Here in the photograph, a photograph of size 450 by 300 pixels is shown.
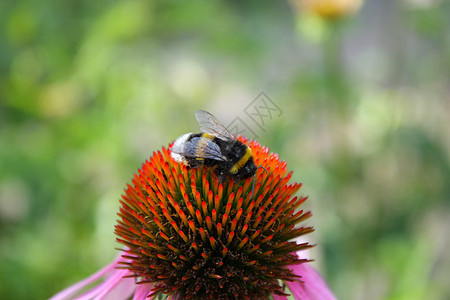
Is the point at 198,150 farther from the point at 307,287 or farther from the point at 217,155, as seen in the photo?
the point at 307,287

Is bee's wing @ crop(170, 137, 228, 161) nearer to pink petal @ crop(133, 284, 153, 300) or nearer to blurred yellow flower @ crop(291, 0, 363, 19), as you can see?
pink petal @ crop(133, 284, 153, 300)

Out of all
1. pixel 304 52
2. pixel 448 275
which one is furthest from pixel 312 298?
pixel 304 52

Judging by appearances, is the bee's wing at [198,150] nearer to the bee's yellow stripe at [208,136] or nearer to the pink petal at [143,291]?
the bee's yellow stripe at [208,136]

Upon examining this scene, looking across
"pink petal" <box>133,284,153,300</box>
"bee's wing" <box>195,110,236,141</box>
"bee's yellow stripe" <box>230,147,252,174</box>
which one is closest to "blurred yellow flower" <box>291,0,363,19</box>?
"bee's wing" <box>195,110,236,141</box>

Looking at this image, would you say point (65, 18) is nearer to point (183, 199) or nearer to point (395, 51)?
point (395, 51)

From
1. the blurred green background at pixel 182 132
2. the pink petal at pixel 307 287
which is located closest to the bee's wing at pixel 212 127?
the pink petal at pixel 307 287

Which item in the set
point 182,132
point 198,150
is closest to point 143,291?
point 198,150
